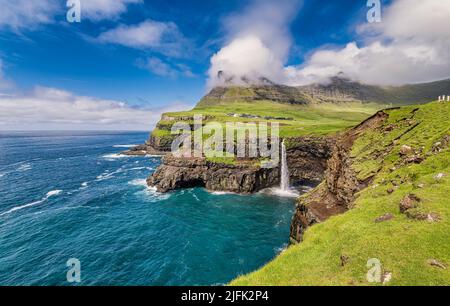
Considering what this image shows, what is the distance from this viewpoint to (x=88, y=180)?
92562mm

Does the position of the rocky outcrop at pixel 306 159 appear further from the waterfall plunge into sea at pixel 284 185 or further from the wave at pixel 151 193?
the wave at pixel 151 193

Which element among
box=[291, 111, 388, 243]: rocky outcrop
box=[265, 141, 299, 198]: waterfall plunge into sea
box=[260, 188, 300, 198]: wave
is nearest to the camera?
box=[291, 111, 388, 243]: rocky outcrop

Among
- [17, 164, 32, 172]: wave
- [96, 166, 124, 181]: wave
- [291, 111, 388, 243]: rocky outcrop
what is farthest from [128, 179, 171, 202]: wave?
[17, 164, 32, 172]: wave

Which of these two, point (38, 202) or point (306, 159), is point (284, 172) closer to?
point (306, 159)

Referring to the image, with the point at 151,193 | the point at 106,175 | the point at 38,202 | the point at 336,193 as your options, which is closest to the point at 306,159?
the point at 336,193

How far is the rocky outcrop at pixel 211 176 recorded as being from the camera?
7806cm

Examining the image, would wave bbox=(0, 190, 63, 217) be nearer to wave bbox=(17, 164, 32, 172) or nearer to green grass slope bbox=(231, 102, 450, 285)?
wave bbox=(17, 164, 32, 172)

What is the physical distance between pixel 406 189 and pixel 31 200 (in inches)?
3552

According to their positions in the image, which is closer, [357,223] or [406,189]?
[357,223]

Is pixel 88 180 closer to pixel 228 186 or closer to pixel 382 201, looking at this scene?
pixel 228 186

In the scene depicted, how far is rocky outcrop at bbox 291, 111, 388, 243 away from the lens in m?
33.3

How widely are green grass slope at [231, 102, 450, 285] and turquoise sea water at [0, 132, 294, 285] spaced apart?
2098 centimetres
